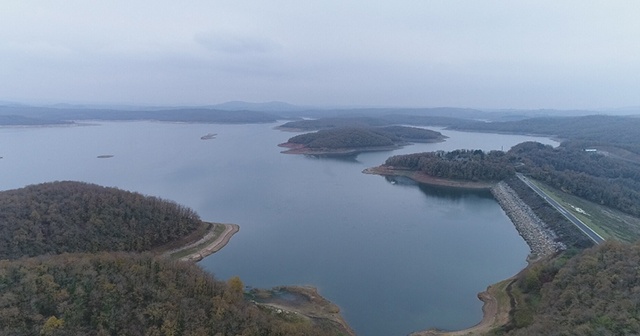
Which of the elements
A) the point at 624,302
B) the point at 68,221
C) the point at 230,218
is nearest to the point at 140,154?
the point at 230,218

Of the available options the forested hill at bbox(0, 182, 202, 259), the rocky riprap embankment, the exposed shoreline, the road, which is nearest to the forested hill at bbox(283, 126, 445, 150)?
the exposed shoreline

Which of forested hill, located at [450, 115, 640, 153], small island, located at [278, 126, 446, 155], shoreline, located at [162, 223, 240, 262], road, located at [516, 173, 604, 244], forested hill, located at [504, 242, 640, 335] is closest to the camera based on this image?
forested hill, located at [504, 242, 640, 335]

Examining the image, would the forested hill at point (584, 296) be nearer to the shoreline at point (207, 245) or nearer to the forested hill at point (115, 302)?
the forested hill at point (115, 302)

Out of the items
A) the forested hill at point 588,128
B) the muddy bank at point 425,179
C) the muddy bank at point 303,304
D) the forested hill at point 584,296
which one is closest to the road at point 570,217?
the muddy bank at point 425,179

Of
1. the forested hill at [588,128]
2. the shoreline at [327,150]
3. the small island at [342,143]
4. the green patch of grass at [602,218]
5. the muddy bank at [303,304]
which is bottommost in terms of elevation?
the muddy bank at [303,304]

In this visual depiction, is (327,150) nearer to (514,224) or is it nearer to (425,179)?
(425,179)

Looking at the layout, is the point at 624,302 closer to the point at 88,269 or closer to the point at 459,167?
the point at 88,269

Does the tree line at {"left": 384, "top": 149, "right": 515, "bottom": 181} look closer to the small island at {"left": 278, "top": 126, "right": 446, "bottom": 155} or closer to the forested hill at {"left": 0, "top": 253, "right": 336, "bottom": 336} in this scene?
the small island at {"left": 278, "top": 126, "right": 446, "bottom": 155}
